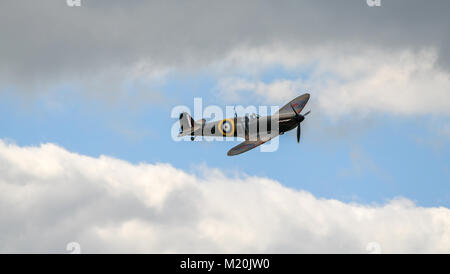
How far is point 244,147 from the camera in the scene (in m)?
56.6

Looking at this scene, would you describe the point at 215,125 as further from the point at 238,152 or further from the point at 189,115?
the point at 238,152

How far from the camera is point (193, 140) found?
63.7 meters

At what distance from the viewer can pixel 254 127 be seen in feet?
202

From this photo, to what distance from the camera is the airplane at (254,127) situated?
58469 mm

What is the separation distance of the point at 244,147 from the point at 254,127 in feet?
18.3

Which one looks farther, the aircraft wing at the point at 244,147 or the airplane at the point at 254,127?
the airplane at the point at 254,127

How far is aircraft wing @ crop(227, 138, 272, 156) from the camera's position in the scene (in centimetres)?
5555

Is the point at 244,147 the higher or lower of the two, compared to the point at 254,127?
lower

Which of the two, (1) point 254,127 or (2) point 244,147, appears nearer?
(2) point 244,147
